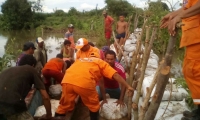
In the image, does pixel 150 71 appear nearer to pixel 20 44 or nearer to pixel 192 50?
pixel 192 50

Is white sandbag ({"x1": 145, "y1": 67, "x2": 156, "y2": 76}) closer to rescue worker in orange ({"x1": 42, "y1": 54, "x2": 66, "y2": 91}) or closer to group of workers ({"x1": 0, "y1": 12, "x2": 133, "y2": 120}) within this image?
group of workers ({"x1": 0, "y1": 12, "x2": 133, "y2": 120})

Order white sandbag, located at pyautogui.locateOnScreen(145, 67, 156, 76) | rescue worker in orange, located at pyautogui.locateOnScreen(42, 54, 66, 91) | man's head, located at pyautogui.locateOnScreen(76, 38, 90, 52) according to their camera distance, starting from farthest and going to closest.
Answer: white sandbag, located at pyautogui.locateOnScreen(145, 67, 156, 76), rescue worker in orange, located at pyautogui.locateOnScreen(42, 54, 66, 91), man's head, located at pyautogui.locateOnScreen(76, 38, 90, 52)

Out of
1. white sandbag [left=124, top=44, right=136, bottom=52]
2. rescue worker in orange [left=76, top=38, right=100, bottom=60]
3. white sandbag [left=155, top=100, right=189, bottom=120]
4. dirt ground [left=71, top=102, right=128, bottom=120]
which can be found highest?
rescue worker in orange [left=76, top=38, right=100, bottom=60]

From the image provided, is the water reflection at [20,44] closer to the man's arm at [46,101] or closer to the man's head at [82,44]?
the man's head at [82,44]

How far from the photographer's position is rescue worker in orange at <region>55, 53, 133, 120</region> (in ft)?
9.16

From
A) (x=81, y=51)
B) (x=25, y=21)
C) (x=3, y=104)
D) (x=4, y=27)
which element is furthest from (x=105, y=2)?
(x=3, y=104)

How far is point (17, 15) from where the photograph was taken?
2867 centimetres

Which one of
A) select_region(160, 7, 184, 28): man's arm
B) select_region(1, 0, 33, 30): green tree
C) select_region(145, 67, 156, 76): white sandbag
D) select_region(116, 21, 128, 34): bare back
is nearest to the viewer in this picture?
select_region(160, 7, 184, 28): man's arm

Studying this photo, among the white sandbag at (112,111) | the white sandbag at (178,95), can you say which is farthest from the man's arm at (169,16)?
the white sandbag at (112,111)

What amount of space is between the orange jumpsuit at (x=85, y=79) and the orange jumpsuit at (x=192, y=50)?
3.48ft

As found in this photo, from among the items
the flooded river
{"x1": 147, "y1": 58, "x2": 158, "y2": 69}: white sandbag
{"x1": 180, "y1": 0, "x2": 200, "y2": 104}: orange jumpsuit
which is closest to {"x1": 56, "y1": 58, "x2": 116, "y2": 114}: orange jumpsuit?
{"x1": 180, "y1": 0, "x2": 200, "y2": 104}: orange jumpsuit

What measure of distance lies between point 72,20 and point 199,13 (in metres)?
24.6

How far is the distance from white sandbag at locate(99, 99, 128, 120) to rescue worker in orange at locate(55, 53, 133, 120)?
27 centimetres

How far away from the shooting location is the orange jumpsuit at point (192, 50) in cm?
178
